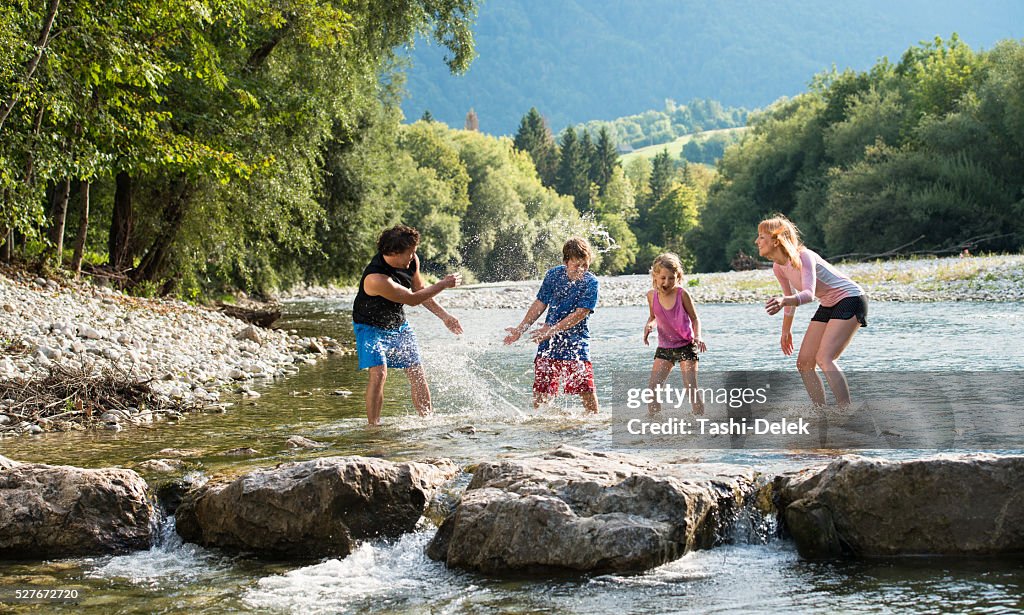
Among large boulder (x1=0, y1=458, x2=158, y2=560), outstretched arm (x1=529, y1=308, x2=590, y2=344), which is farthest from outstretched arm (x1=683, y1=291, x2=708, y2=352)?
large boulder (x1=0, y1=458, x2=158, y2=560)

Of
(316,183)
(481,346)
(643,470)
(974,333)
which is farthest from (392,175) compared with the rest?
(643,470)

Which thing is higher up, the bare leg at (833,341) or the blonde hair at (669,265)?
the blonde hair at (669,265)

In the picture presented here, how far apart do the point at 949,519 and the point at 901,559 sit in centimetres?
36

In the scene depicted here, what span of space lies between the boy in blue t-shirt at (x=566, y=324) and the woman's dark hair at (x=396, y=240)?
4.04 feet

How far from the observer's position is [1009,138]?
55.6m

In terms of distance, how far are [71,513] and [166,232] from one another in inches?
714

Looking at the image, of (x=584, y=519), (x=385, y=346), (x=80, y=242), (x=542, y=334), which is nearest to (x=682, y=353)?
(x=542, y=334)

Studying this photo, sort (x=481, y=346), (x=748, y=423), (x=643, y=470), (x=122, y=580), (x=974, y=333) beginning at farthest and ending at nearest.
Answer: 1. (x=481, y=346)
2. (x=974, y=333)
3. (x=748, y=423)
4. (x=643, y=470)
5. (x=122, y=580)

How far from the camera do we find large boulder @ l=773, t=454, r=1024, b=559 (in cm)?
576

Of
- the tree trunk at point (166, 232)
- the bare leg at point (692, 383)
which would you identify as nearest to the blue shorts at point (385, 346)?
the bare leg at point (692, 383)

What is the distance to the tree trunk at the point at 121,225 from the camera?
73.4 feet

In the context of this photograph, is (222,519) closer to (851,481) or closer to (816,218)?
(851,481)

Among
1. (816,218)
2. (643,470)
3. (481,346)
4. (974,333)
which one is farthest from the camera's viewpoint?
(816,218)

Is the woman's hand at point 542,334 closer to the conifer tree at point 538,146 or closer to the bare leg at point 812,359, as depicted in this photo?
the bare leg at point 812,359
